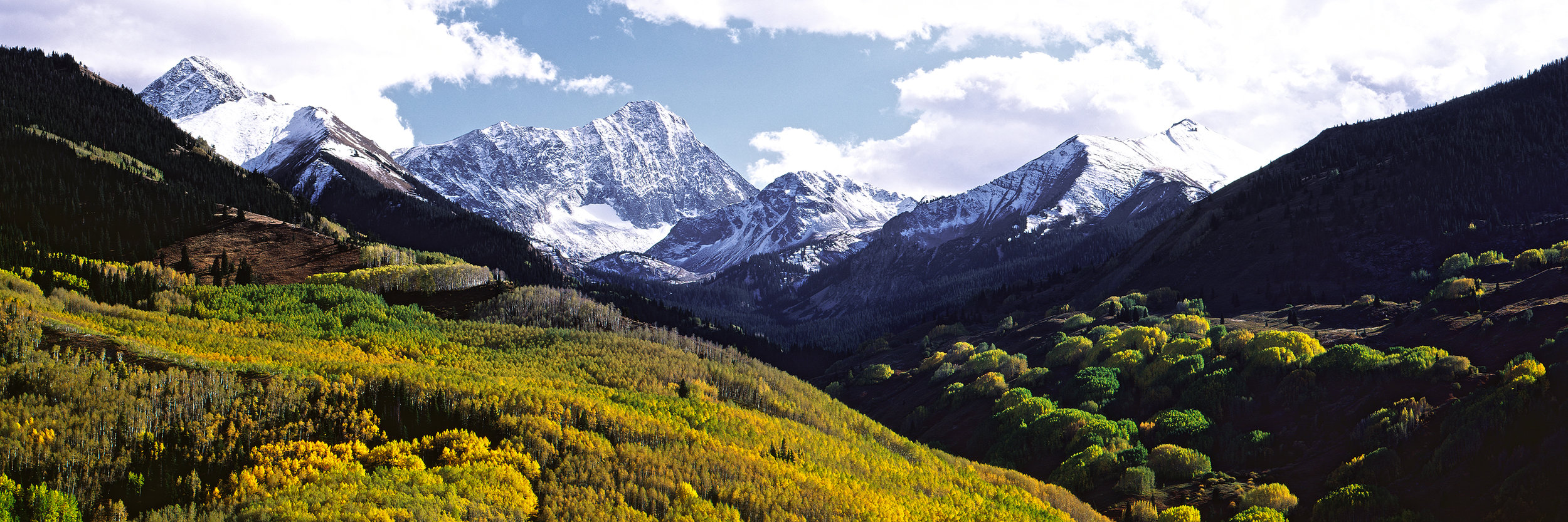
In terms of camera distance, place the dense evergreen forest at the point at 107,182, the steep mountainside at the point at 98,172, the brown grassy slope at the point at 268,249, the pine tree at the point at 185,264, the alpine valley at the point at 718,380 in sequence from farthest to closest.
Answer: the steep mountainside at the point at 98,172 → the dense evergreen forest at the point at 107,182 → the brown grassy slope at the point at 268,249 → the pine tree at the point at 185,264 → the alpine valley at the point at 718,380

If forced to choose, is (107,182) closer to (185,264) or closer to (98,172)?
(98,172)

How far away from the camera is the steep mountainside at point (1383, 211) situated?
107 meters

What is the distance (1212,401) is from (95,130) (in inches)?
5701

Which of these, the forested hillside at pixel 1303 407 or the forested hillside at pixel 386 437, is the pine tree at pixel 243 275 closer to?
the forested hillside at pixel 386 437

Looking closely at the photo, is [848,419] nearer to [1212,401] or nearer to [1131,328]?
[1212,401]

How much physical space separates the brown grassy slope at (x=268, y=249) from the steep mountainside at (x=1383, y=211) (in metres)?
105

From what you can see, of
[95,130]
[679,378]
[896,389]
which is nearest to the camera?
[679,378]

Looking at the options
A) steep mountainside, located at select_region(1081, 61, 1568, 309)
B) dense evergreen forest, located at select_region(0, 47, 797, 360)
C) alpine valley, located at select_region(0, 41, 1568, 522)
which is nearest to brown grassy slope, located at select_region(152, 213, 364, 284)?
alpine valley, located at select_region(0, 41, 1568, 522)

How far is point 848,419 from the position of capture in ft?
210

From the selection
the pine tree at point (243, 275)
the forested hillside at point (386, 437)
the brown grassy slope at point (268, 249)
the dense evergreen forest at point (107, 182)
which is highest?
the dense evergreen forest at point (107, 182)

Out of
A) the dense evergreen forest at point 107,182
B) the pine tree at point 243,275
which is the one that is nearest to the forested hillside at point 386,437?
the pine tree at point 243,275

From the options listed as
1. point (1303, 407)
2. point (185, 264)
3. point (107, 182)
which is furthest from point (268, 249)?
point (1303, 407)

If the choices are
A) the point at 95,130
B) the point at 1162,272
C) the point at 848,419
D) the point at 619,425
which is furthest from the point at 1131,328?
the point at 95,130

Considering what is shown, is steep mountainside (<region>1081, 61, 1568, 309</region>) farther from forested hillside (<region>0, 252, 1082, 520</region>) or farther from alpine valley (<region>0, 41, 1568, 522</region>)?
forested hillside (<region>0, 252, 1082, 520</region>)
